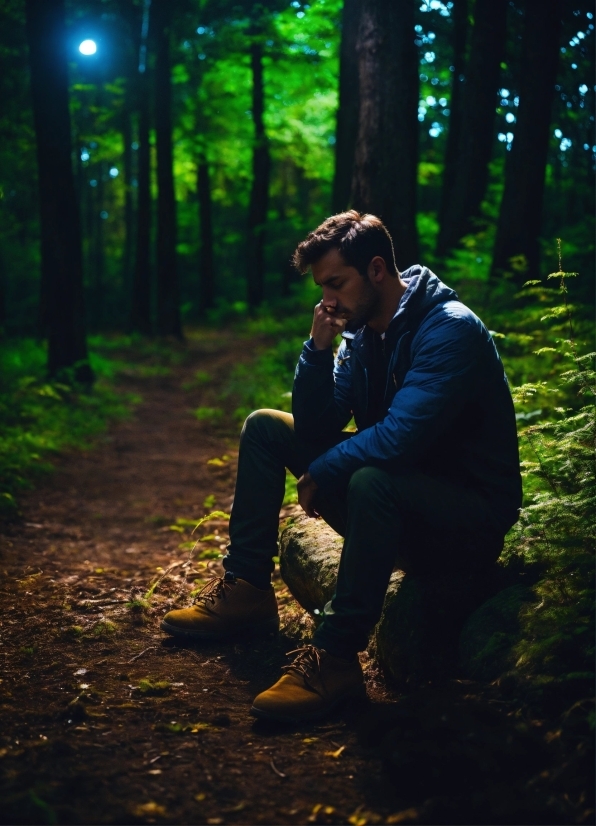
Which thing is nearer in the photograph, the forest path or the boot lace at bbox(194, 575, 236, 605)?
the forest path

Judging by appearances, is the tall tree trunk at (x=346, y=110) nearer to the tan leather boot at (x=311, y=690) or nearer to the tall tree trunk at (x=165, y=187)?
the tall tree trunk at (x=165, y=187)

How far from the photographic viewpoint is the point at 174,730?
104 inches

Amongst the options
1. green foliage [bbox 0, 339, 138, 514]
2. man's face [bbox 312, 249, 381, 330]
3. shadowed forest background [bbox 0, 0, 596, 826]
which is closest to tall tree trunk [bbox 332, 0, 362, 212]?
shadowed forest background [bbox 0, 0, 596, 826]

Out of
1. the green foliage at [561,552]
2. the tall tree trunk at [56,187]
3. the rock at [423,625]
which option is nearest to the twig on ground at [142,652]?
the rock at [423,625]

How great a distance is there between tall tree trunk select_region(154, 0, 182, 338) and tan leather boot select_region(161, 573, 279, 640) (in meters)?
14.7

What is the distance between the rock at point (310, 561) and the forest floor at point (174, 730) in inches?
7.7

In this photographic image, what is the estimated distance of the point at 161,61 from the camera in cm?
1590

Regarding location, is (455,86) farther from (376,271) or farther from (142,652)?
(142,652)

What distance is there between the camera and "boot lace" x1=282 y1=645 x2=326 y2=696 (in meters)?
2.78

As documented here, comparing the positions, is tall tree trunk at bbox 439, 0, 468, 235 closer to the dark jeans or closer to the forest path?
the forest path

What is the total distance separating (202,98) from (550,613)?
20.0 m

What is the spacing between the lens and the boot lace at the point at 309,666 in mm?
2780

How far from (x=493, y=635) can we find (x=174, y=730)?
1.31 meters

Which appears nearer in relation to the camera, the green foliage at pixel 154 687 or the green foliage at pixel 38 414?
the green foliage at pixel 154 687
